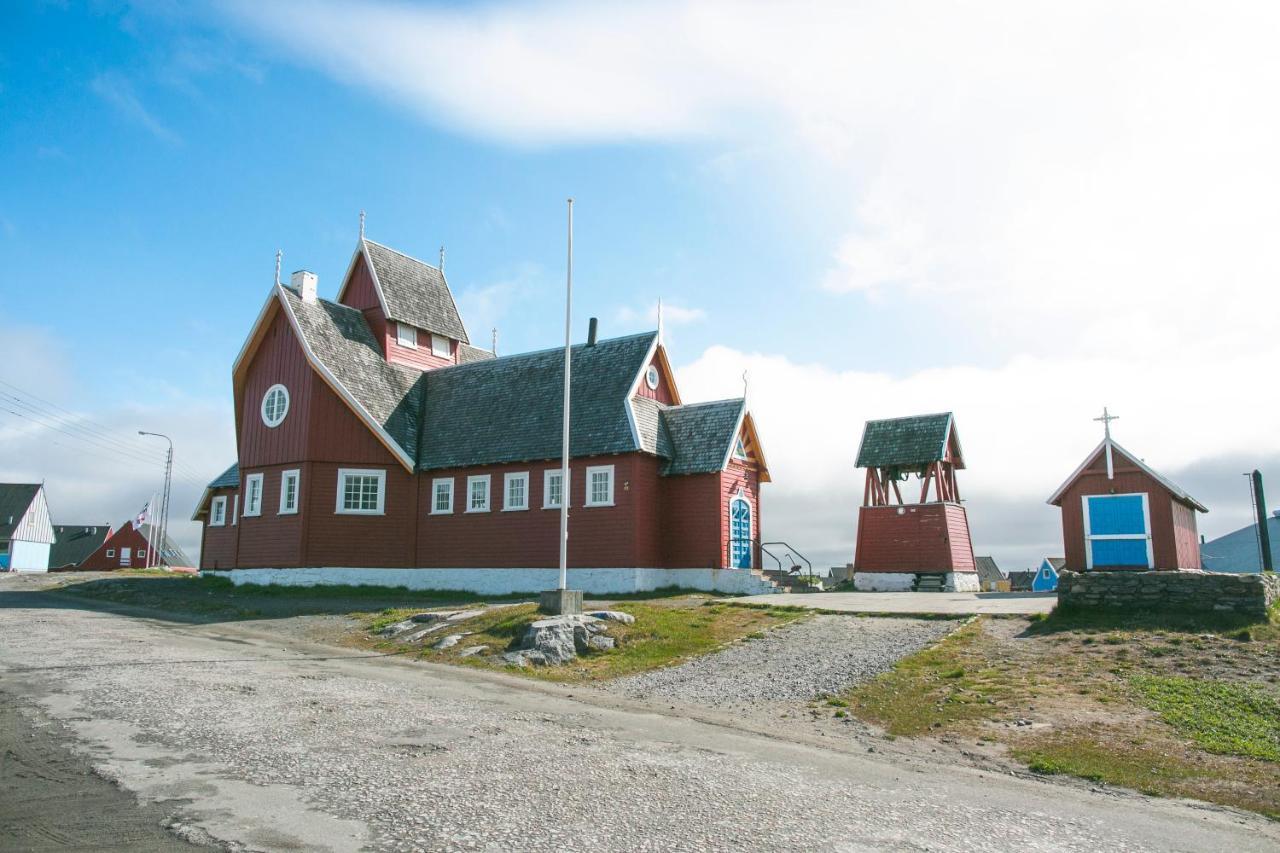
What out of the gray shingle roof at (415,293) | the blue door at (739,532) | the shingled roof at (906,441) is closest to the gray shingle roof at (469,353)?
the gray shingle roof at (415,293)

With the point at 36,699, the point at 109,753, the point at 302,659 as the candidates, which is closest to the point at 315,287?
the point at 302,659

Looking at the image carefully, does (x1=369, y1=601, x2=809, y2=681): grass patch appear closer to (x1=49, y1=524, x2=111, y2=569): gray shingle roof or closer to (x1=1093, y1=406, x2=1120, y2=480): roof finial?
(x1=1093, y1=406, x2=1120, y2=480): roof finial

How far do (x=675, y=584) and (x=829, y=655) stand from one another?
1282 cm

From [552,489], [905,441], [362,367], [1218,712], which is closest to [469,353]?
[362,367]

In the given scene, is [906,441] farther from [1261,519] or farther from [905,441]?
[1261,519]

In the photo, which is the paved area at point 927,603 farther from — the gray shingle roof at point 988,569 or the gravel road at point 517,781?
the gray shingle roof at point 988,569

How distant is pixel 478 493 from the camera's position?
30.5m

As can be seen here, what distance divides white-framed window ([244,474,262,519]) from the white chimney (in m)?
6.75

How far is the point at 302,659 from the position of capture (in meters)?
15.9

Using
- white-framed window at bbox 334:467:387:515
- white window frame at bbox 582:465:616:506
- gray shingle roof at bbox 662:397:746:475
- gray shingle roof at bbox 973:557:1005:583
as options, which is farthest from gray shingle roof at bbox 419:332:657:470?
gray shingle roof at bbox 973:557:1005:583

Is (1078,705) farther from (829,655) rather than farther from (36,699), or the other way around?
(36,699)

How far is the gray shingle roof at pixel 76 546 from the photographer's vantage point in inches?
3098

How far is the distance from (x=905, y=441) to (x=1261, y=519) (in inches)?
977

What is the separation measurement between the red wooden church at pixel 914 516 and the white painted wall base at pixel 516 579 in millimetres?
4743
